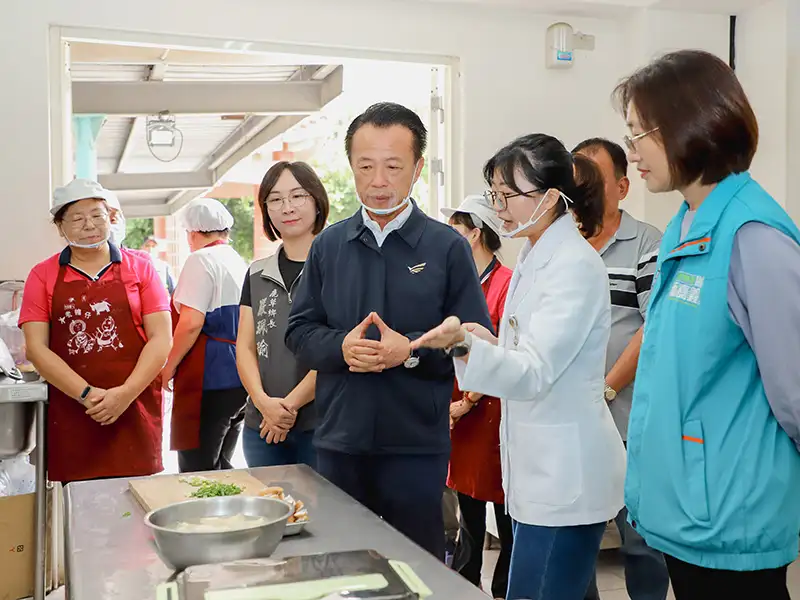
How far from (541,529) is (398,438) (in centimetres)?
38

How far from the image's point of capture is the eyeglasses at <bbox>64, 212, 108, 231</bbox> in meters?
2.89

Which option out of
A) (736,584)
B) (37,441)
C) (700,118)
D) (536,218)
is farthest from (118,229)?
(736,584)

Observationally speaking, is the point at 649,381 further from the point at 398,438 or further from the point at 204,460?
the point at 204,460

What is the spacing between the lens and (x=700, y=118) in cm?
130

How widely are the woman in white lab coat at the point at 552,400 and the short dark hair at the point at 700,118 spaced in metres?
0.37

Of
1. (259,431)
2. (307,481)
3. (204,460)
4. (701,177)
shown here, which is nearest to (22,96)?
(204,460)

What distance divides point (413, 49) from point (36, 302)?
80.2 inches

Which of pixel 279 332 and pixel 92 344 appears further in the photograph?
pixel 92 344

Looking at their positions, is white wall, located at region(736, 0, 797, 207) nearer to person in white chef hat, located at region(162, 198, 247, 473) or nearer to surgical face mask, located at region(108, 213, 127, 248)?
person in white chef hat, located at region(162, 198, 247, 473)

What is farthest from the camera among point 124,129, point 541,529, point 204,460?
point 124,129

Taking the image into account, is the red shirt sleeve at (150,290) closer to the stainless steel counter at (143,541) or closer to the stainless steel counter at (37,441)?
the stainless steel counter at (37,441)

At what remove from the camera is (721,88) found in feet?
4.29

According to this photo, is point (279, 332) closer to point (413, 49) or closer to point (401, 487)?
point (401, 487)

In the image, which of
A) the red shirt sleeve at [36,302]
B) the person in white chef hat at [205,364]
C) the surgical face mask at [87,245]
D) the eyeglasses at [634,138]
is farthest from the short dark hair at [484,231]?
the eyeglasses at [634,138]
